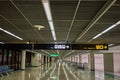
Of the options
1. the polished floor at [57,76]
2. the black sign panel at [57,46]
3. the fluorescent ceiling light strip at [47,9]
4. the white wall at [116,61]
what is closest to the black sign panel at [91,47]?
the black sign panel at [57,46]

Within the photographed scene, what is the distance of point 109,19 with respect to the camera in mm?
8070

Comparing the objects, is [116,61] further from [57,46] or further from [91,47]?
[57,46]

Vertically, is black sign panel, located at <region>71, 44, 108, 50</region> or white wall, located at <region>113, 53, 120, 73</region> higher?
black sign panel, located at <region>71, 44, 108, 50</region>

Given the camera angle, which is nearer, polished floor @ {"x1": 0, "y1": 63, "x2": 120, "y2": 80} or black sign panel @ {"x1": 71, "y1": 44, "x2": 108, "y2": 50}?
black sign panel @ {"x1": 71, "y1": 44, "x2": 108, "y2": 50}

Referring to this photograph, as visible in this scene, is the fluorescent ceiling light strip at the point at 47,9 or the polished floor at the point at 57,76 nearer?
the fluorescent ceiling light strip at the point at 47,9

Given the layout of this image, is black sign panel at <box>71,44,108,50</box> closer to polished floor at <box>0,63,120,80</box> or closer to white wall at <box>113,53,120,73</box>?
polished floor at <box>0,63,120,80</box>

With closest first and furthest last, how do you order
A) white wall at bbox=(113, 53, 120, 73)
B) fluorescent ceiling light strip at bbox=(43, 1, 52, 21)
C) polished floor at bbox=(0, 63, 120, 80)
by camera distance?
fluorescent ceiling light strip at bbox=(43, 1, 52, 21) → polished floor at bbox=(0, 63, 120, 80) → white wall at bbox=(113, 53, 120, 73)

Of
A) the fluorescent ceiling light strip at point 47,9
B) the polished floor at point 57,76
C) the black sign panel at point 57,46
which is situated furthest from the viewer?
the polished floor at point 57,76

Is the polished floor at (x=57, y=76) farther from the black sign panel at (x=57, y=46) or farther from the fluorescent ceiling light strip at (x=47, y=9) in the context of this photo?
the fluorescent ceiling light strip at (x=47, y=9)

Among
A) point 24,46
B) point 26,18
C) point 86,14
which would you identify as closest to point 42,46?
point 24,46

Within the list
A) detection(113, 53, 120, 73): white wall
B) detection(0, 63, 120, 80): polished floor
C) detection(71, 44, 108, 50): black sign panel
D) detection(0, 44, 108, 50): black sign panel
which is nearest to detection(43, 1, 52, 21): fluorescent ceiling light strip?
detection(0, 44, 108, 50): black sign panel

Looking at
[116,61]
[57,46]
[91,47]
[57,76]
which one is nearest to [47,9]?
[57,46]

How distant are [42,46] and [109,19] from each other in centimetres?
772

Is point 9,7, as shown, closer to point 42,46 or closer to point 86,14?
point 86,14
